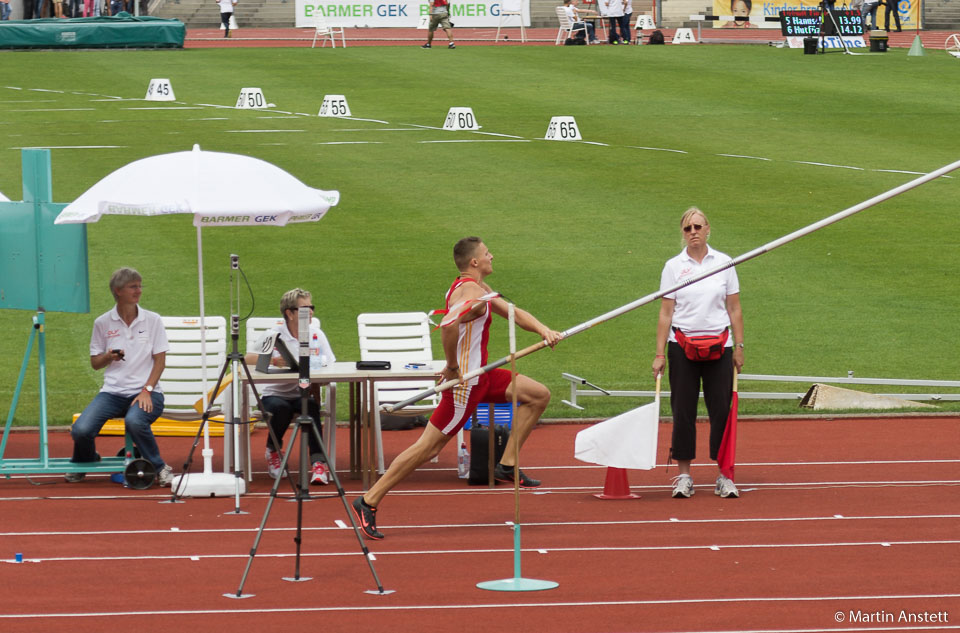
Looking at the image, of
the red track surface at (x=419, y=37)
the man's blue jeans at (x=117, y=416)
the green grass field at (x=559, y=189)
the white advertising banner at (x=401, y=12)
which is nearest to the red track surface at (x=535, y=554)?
the man's blue jeans at (x=117, y=416)

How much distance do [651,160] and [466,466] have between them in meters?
16.9

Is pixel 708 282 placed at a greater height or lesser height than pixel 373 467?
greater

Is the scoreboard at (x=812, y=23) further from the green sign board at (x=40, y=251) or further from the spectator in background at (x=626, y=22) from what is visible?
the green sign board at (x=40, y=251)

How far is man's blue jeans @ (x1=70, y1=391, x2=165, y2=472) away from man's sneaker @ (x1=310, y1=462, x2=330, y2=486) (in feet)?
3.83

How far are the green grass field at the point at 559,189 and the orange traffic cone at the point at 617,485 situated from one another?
3565mm

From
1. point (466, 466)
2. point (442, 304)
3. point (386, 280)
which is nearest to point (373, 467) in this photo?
point (466, 466)

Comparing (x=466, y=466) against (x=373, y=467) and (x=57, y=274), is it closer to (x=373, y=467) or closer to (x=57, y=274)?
(x=373, y=467)

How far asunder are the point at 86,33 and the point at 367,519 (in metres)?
37.2

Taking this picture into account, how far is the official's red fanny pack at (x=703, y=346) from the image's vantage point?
10883 millimetres

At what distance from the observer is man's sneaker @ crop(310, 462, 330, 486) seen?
11758 millimetres

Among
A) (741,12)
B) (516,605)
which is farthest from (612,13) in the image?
(516,605)

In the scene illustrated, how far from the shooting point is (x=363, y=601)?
27.1ft

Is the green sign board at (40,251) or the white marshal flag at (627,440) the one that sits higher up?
the green sign board at (40,251)

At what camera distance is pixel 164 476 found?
11.7 meters
